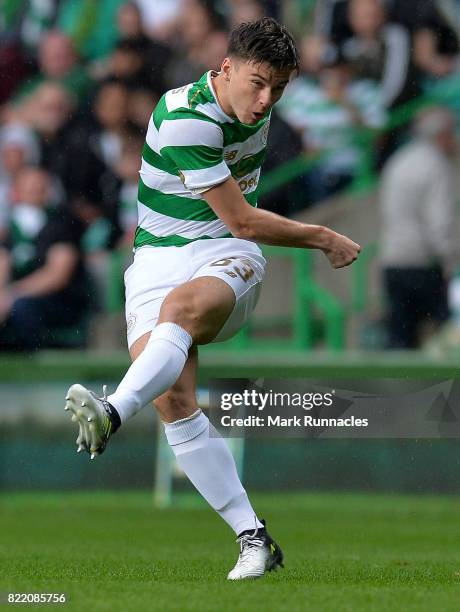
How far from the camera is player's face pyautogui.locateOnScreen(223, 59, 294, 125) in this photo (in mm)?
4918

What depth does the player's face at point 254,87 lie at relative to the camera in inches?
194

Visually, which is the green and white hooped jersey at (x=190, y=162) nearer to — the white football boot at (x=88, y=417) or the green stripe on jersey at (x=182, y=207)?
the green stripe on jersey at (x=182, y=207)

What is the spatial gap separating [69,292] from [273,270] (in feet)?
5.00

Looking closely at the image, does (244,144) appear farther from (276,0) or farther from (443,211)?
(276,0)

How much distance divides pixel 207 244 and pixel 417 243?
495 centimetres

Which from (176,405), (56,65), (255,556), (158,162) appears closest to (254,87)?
(158,162)

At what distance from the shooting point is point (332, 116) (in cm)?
1066

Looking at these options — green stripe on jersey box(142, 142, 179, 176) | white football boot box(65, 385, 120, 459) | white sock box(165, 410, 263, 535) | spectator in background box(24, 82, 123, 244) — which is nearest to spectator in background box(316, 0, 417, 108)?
spectator in background box(24, 82, 123, 244)

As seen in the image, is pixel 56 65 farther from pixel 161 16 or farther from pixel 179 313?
pixel 179 313

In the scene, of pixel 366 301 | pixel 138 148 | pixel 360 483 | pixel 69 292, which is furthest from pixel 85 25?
pixel 360 483

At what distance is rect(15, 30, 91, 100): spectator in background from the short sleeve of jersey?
6.05 meters

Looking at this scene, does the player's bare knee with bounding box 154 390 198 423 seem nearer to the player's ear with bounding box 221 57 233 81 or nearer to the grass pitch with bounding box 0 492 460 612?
the grass pitch with bounding box 0 492 460 612

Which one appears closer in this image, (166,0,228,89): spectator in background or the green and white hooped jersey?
the green and white hooped jersey

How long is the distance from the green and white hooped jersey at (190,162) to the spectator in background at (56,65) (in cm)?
561
